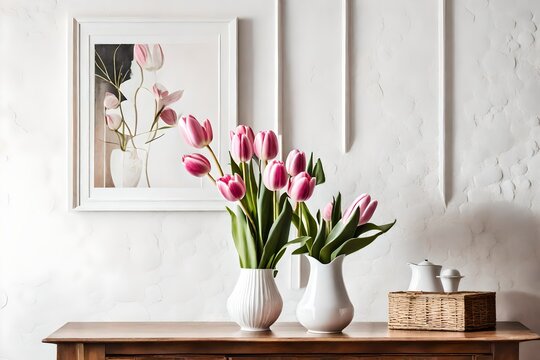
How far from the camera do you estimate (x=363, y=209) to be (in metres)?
2.38

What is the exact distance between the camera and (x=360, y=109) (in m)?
2.63

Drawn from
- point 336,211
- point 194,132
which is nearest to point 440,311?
point 336,211

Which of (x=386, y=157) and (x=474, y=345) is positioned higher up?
(x=386, y=157)

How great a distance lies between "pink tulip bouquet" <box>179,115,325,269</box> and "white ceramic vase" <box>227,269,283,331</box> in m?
0.04

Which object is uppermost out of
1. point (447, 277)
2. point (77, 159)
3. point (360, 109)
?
point (360, 109)

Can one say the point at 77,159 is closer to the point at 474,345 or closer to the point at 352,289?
the point at 352,289

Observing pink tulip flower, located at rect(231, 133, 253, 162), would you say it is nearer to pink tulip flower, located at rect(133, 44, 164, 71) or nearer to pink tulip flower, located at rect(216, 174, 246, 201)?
pink tulip flower, located at rect(216, 174, 246, 201)

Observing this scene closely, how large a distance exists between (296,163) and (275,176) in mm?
93

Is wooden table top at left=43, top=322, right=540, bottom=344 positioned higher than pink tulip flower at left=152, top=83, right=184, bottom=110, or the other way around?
pink tulip flower at left=152, top=83, right=184, bottom=110

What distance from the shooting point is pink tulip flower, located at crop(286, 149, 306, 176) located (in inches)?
90.1

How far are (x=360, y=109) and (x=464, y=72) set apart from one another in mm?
360

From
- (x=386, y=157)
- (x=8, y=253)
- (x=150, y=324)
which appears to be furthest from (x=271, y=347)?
(x=8, y=253)

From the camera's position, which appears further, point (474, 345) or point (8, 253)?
point (8, 253)

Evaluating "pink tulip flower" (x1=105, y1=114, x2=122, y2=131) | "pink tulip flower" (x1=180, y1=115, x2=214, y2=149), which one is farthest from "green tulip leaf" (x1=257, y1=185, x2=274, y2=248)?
"pink tulip flower" (x1=105, y1=114, x2=122, y2=131)
